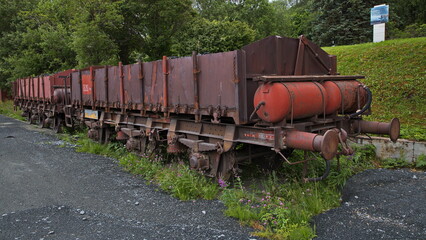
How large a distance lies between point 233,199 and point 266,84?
1.90 meters

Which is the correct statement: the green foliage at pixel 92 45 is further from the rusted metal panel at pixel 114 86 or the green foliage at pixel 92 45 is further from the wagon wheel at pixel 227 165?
the wagon wheel at pixel 227 165

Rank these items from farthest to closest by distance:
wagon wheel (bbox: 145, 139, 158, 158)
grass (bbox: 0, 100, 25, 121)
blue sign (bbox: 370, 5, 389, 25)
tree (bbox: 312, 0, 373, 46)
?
tree (bbox: 312, 0, 373, 46) → grass (bbox: 0, 100, 25, 121) → blue sign (bbox: 370, 5, 389, 25) → wagon wheel (bbox: 145, 139, 158, 158)

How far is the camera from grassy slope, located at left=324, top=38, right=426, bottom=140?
32.2 feet

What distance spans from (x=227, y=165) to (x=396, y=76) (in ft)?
27.4

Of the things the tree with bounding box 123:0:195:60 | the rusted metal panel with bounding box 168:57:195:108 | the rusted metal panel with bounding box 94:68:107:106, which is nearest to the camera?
the rusted metal panel with bounding box 168:57:195:108

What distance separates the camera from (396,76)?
12.0m

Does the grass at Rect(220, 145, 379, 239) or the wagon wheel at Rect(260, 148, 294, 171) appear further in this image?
the wagon wheel at Rect(260, 148, 294, 171)

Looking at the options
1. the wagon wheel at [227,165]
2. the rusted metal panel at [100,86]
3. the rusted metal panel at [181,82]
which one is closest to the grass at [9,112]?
the rusted metal panel at [100,86]

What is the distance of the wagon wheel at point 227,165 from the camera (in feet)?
21.6

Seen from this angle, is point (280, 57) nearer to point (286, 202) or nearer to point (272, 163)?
point (272, 163)

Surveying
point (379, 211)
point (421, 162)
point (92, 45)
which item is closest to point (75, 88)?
point (92, 45)

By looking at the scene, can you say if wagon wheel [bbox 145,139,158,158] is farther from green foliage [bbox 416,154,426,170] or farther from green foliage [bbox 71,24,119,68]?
green foliage [bbox 71,24,119,68]

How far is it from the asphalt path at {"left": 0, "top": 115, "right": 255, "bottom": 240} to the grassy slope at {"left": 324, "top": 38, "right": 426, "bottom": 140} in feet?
19.7

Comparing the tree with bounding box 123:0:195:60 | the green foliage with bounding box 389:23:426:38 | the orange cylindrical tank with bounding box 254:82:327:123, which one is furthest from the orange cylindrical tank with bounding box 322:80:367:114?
the green foliage with bounding box 389:23:426:38
